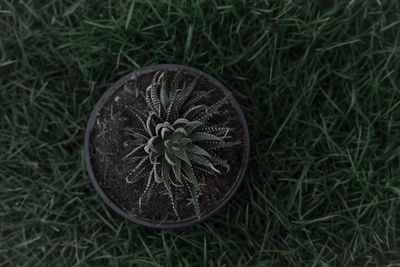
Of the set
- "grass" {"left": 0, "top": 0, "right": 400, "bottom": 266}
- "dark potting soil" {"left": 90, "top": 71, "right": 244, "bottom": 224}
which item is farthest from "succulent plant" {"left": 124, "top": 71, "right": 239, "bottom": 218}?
"grass" {"left": 0, "top": 0, "right": 400, "bottom": 266}

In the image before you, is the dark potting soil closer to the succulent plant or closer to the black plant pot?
the black plant pot

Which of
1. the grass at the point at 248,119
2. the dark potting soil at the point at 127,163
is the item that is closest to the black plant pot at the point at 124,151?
the dark potting soil at the point at 127,163

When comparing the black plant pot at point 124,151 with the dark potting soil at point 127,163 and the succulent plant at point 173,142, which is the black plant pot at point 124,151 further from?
the succulent plant at point 173,142

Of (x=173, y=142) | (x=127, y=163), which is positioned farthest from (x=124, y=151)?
(x=173, y=142)

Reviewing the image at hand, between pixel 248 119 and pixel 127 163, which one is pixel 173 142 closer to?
pixel 127 163

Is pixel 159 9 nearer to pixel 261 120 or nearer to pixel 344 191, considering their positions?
pixel 261 120

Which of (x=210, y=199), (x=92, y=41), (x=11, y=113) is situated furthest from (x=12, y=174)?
(x=210, y=199)

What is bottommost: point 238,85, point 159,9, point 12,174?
point 12,174
